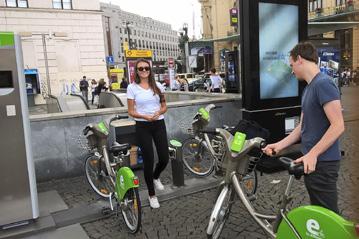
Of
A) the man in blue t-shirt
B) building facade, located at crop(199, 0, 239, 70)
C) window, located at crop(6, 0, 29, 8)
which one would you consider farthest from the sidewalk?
building facade, located at crop(199, 0, 239, 70)

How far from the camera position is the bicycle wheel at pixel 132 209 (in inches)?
149

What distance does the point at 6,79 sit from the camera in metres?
4.05

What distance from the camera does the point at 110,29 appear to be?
8931 centimetres

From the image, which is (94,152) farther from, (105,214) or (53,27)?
(53,27)

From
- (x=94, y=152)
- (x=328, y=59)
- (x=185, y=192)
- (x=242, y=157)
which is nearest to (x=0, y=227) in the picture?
(x=94, y=152)

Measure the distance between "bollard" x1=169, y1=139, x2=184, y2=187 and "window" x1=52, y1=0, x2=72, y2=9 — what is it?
2978 cm

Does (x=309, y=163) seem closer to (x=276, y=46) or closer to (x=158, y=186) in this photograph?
(x=158, y=186)

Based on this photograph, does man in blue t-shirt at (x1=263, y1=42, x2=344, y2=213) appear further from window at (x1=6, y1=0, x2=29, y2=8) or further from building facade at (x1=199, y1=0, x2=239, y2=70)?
building facade at (x1=199, y1=0, x2=239, y2=70)

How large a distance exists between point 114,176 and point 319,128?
252cm

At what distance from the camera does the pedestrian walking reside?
4633mm

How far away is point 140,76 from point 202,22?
71.8 m

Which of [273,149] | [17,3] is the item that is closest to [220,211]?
[273,149]

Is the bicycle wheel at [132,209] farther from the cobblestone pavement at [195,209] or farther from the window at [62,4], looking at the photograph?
the window at [62,4]

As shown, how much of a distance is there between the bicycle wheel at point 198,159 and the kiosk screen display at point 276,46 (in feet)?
4.27
